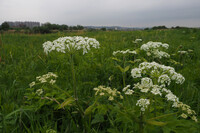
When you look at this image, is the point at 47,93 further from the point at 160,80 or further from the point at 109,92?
the point at 160,80

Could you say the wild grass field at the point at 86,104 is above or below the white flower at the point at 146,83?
below

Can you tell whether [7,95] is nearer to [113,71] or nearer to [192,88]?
[113,71]

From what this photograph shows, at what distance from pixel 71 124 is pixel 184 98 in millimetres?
2175

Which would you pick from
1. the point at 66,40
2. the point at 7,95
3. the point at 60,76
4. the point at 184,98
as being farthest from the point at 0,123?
the point at 184,98

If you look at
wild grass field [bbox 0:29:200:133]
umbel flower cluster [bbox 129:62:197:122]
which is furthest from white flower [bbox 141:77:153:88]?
wild grass field [bbox 0:29:200:133]

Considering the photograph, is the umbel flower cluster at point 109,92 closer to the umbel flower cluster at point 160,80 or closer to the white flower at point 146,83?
the umbel flower cluster at point 160,80

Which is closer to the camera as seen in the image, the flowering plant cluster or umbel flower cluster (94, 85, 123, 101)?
umbel flower cluster (94, 85, 123, 101)

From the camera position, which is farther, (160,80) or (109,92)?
(160,80)

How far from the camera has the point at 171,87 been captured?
318 cm

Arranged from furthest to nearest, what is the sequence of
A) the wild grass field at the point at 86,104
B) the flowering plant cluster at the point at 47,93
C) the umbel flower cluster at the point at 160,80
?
1. the flowering plant cluster at the point at 47,93
2. the umbel flower cluster at the point at 160,80
3. the wild grass field at the point at 86,104

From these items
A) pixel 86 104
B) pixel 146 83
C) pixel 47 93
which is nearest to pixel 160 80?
pixel 146 83

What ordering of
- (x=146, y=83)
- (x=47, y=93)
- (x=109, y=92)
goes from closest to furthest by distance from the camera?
1. (x=109, y=92)
2. (x=146, y=83)
3. (x=47, y=93)

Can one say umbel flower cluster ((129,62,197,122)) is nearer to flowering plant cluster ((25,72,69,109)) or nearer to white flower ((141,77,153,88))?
white flower ((141,77,153,88))

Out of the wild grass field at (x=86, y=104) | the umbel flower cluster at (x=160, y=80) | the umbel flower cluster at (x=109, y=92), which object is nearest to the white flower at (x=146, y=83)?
the umbel flower cluster at (x=160, y=80)
